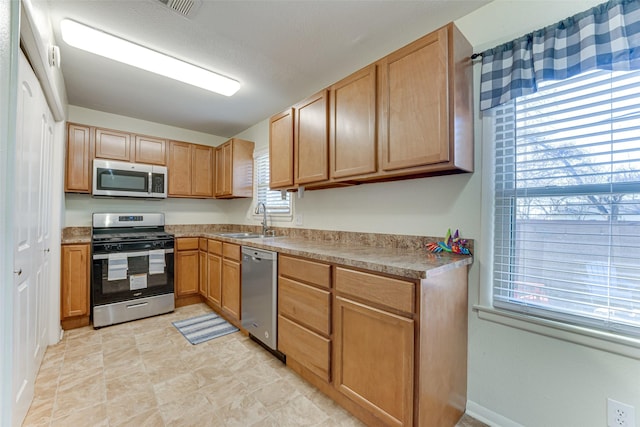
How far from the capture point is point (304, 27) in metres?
1.84

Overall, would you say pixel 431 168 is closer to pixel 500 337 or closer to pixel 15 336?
pixel 500 337

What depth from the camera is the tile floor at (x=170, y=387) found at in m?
1.59

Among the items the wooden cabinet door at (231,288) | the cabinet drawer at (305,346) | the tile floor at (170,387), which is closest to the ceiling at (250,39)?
the wooden cabinet door at (231,288)

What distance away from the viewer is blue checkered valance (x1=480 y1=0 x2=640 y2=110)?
1188 millimetres

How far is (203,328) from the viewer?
2852 mm

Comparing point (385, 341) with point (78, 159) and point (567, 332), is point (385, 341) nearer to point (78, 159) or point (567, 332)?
point (567, 332)

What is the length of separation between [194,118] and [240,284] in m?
2.37

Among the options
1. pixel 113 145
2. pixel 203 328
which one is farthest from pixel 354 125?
pixel 113 145

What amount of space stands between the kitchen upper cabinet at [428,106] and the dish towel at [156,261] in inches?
112

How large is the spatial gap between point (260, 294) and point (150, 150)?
265cm

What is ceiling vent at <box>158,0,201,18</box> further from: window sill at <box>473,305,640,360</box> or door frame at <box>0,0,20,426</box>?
window sill at <box>473,305,640,360</box>

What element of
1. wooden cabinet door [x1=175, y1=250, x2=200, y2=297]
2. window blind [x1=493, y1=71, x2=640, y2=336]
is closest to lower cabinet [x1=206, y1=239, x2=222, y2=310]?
wooden cabinet door [x1=175, y1=250, x2=200, y2=297]

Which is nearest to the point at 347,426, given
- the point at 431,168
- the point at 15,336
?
the point at 431,168

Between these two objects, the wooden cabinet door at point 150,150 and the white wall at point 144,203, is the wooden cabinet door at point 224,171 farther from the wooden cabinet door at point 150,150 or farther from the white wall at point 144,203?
the wooden cabinet door at point 150,150
